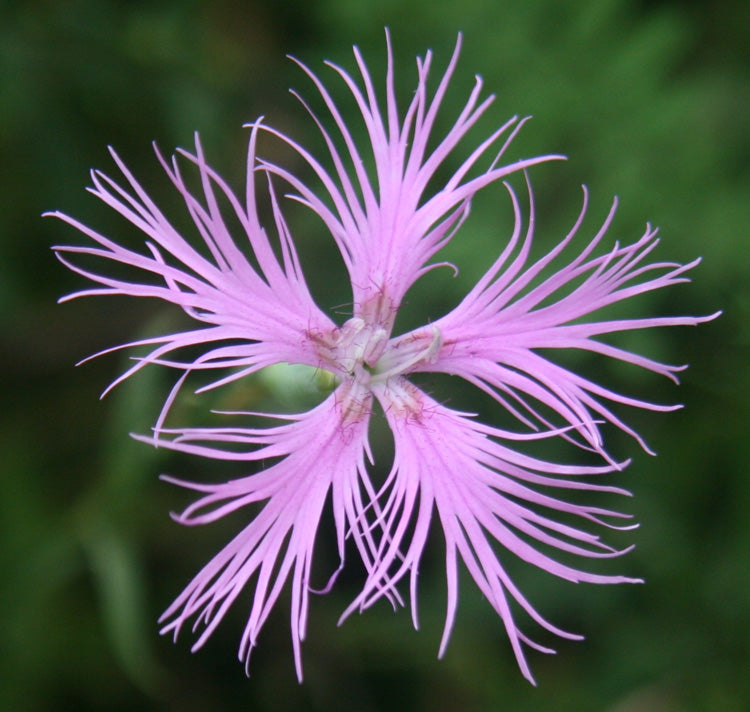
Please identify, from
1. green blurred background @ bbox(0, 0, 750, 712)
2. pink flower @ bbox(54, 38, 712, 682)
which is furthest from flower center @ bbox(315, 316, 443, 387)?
green blurred background @ bbox(0, 0, 750, 712)

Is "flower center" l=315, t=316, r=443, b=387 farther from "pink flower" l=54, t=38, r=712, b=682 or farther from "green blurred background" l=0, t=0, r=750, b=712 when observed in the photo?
"green blurred background" l=0, t=0, r=750, b=712

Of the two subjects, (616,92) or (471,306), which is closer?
(471,306)

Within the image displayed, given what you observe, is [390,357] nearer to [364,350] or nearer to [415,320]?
[364,350]

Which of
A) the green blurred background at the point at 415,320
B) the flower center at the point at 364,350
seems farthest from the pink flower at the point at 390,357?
the green blurred background at the point at 415,320

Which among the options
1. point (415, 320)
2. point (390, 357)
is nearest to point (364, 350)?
point (390, 357)

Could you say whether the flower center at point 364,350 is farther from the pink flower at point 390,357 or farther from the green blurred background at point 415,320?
the green blurred background at point 415,320

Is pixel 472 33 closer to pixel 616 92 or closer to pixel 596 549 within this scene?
pixel 616 92

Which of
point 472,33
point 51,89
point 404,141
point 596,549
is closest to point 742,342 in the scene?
point 596,549

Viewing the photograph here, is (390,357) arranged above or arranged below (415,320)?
below
